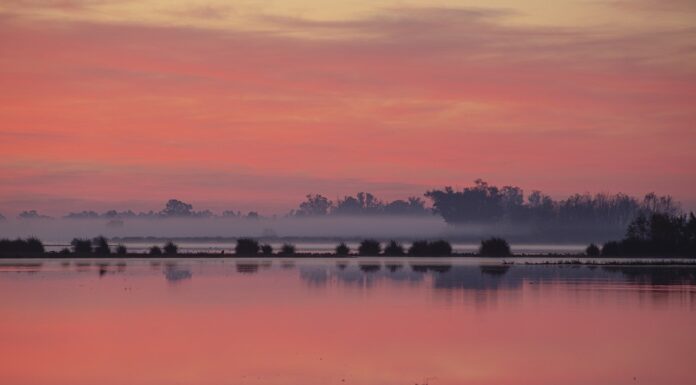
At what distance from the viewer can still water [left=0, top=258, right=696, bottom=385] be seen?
822 inches

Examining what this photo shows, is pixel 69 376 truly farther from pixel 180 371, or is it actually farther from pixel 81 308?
pixel 81 308

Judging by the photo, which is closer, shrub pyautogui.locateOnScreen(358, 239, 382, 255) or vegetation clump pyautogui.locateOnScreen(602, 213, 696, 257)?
vegetation clump pyautogui.locateOnScreen(602, 213, 696, 257)

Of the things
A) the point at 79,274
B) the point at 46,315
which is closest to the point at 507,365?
the point at 46,315

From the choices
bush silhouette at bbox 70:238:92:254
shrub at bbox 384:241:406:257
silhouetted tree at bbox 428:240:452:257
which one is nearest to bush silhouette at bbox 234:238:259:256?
shrub at bbox 384:241:406:257

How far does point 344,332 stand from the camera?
27484 millimetres

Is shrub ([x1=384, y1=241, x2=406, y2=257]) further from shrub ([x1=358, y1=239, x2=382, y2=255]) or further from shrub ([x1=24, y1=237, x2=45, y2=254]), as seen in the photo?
shrub ([x1=24, y1=237, x2=45, y2=254])

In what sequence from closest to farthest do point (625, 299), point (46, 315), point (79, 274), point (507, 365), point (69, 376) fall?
point (69, 376)
point (507, 365)
point (46, 315)
point (625, 299)
point (79, 274)

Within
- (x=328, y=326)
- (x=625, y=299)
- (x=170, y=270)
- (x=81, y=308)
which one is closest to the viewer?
(x=328, y=326)

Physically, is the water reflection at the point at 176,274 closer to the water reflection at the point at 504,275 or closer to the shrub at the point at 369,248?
the water reflection at the point at 504,275

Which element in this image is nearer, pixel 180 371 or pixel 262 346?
pixel 180 371

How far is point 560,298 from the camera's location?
3856 cm

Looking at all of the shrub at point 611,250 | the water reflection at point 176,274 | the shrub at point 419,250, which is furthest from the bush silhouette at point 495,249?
the water reflection at point 176,274

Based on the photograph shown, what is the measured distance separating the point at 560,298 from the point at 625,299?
2.24 metres

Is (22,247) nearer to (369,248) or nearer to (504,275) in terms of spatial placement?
(369,248)
